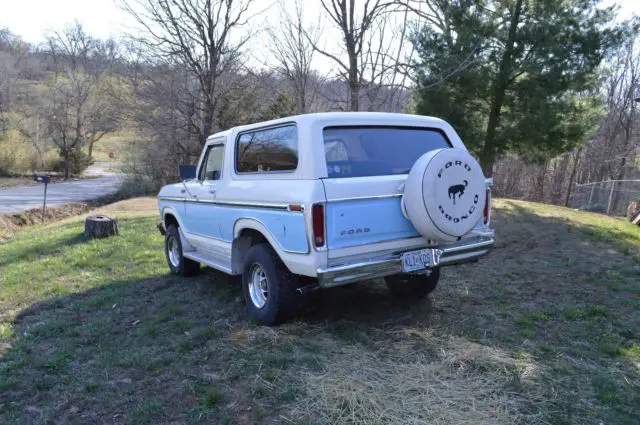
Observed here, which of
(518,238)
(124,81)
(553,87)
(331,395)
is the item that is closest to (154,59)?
(124,81)

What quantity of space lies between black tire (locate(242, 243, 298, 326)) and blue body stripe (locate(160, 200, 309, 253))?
27 cm

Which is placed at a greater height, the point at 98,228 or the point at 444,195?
the point at 444,195

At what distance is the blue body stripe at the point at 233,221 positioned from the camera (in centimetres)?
373

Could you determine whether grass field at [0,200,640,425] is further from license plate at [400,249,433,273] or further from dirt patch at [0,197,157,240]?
dirt patch at [0,197,157,240]

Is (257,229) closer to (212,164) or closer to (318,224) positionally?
(318,224)

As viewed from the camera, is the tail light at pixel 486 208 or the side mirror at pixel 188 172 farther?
the side mirror at pixel 188 172

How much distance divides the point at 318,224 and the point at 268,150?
1219 millimetres

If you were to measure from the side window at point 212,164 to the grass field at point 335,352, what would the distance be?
141 cm

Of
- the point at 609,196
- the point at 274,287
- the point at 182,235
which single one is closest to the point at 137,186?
the point at 182,235

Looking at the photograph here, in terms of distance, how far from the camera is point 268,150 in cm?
446

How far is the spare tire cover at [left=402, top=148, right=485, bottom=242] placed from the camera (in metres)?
3.76

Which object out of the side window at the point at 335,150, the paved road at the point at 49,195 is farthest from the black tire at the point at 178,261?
the paved road at the point at 49,195

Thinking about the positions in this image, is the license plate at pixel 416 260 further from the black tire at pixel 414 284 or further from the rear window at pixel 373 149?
the black tire at pixel 414 284

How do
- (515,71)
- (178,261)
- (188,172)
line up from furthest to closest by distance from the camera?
(515,71)
(178,261)
(188,172)
